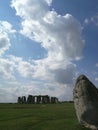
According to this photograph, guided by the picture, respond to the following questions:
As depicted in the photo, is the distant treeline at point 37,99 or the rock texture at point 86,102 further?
the distant treeline at point 37,99

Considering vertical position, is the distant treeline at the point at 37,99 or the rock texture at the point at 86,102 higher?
the distant treeline at the point at 37,99

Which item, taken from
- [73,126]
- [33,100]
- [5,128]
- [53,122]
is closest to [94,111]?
[73,126]

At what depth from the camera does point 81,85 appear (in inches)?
1186

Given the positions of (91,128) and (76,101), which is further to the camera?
(76,101)

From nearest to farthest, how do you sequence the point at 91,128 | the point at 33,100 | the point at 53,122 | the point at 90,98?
1. the point at 91,128
2. the point at 90,98
3. the point at 53,122
4. the point at 33,100

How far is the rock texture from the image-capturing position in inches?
1101

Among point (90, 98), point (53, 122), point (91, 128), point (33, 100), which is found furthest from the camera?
point (33, 100)

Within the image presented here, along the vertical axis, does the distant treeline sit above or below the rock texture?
above

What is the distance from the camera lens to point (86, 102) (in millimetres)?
28750

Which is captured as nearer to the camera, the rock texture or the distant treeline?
the rock texture

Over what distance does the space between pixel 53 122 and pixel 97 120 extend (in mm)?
5488

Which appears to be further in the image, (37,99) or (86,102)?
(37,99)

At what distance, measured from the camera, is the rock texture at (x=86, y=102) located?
1101 inches

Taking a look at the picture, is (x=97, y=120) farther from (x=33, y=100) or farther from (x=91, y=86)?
(x=33, y=100)
